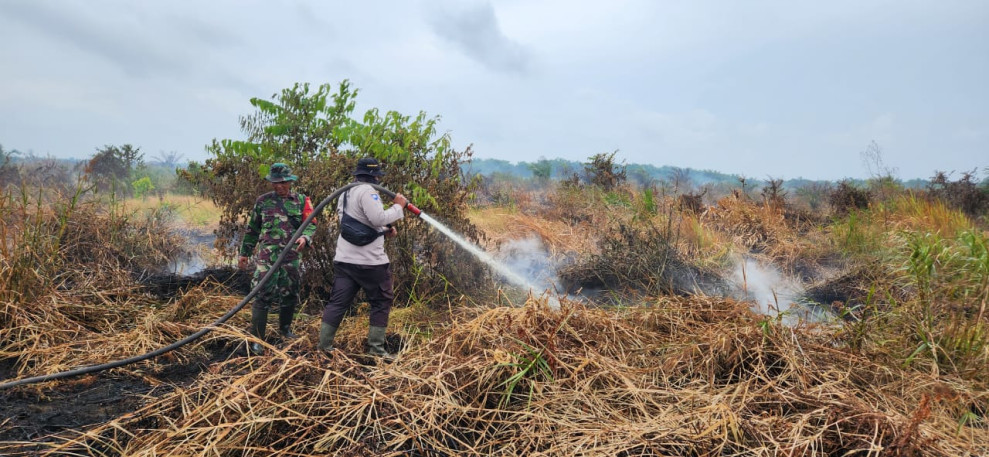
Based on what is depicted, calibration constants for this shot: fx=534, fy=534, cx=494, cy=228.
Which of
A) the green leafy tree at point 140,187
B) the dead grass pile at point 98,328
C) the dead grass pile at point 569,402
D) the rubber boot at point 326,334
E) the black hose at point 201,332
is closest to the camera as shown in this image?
the dead grass pile at point 569,402

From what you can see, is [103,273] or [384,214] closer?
[384,214]

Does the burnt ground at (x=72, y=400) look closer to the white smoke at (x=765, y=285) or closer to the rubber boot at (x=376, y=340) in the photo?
the rubber boot at (x=376, y=340)

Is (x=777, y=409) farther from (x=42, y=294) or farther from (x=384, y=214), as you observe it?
(x=42, y=294)

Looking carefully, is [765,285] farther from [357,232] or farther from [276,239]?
[276,239]

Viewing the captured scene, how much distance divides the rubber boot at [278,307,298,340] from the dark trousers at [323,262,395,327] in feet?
2.65

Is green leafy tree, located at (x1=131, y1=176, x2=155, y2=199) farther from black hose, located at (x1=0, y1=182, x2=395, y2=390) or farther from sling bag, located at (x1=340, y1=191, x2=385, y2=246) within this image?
sling bag, located at (x1=340, y1=191, x2=385, y2=246)

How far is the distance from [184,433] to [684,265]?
619cm

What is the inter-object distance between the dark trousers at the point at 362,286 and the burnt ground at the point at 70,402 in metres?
0.97

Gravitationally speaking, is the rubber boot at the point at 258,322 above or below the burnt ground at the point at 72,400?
above

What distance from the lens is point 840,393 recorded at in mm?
2949

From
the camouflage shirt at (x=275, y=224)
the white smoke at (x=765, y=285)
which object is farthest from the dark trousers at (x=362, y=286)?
the white smoke at (x=765, y=285)

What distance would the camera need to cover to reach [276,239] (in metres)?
4.68

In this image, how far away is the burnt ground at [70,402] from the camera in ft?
10.1

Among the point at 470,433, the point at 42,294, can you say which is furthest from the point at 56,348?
the point at 470,433
